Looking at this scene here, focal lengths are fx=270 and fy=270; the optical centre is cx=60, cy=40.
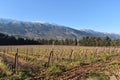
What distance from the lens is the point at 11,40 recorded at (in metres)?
122

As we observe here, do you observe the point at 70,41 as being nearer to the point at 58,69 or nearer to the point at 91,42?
the point at 91,42

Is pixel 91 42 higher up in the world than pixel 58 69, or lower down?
higher up

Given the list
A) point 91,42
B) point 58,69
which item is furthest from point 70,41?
point 58,69

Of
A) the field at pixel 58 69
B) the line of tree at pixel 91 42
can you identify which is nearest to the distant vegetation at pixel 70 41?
the line of tree at pixel 91 42

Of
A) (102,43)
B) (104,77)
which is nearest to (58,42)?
(102,43)

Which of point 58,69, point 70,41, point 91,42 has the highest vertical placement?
Result: point 70,41

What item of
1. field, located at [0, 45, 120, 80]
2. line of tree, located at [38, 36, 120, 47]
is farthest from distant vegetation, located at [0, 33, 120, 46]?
field, located at [0, 45, 120, 80]

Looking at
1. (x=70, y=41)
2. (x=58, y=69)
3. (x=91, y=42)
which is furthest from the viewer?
(x=70, y=41)

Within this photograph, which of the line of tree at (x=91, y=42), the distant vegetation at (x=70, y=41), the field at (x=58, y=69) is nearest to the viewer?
the field at (x=58, y=69)

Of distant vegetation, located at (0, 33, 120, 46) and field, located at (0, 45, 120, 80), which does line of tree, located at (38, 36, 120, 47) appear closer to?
distant vegetation, located at (0, 33, 120, 46)

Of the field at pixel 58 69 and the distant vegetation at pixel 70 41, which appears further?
the distant vegetation at pixel 70 41

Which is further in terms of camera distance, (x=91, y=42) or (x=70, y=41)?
(x=70, y=41)

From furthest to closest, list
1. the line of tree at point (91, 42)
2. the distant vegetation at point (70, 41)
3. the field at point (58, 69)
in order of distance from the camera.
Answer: the line of tree at point (91, 42), the distant vegetation at point (70, 41), the field at point (58, 69)

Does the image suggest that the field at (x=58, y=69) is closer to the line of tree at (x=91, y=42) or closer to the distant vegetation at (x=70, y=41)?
the distant vegetation at (x=70, y=41)
